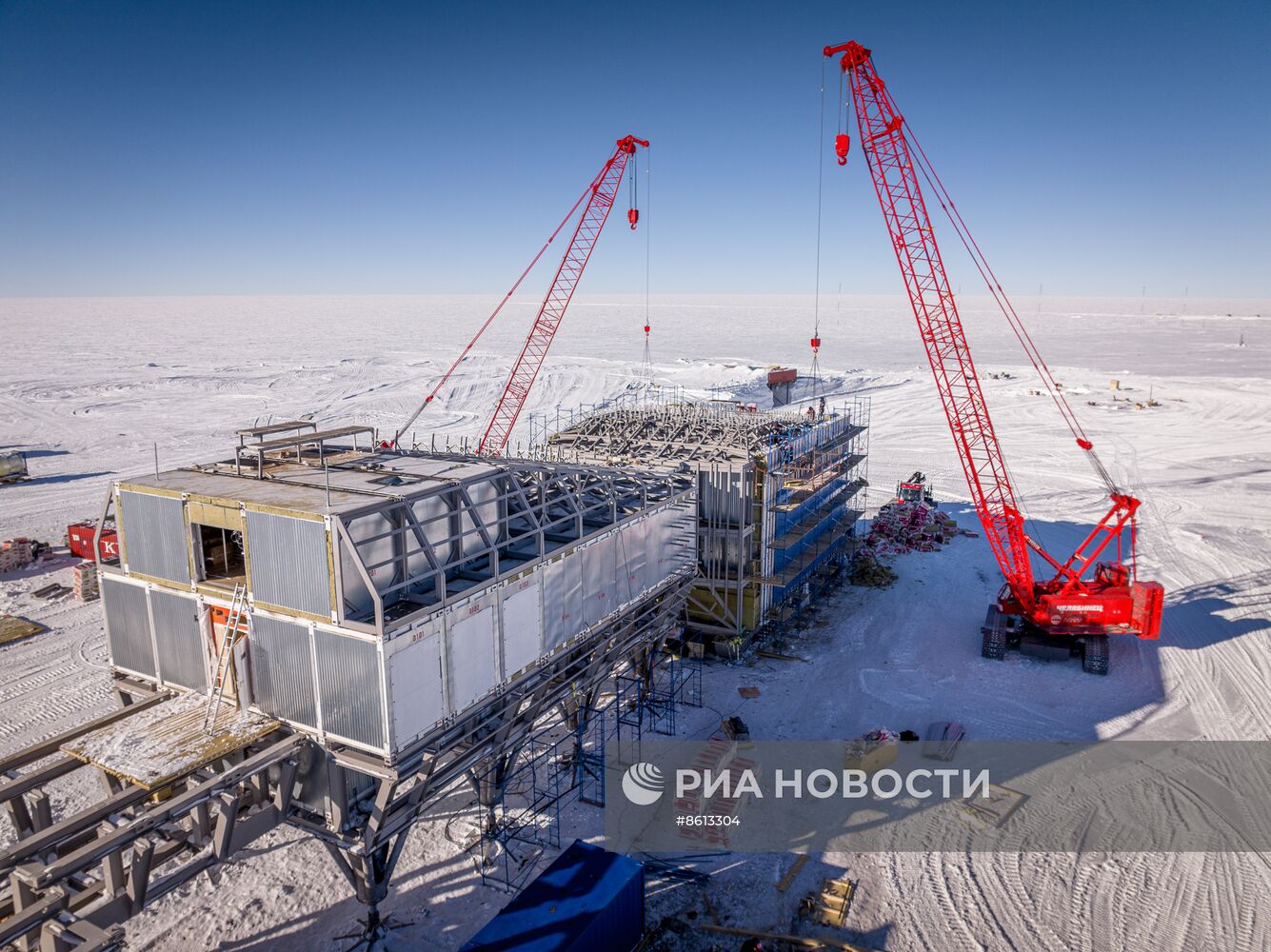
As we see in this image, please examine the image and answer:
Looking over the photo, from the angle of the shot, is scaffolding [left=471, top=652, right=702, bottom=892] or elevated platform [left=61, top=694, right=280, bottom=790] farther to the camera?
scaffolding [left=471, top=652, right=702, bottom=892]

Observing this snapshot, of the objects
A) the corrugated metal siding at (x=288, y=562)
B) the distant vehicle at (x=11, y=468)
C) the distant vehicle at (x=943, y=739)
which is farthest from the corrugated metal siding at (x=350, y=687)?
the distant vehicle at (x=11, y=468)

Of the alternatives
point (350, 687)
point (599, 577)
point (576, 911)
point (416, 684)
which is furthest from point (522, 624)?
point (576, 911)

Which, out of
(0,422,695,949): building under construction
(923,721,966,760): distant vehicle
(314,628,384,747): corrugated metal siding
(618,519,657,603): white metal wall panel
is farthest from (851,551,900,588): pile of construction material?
(314,628,384,747): corrugated metal siding

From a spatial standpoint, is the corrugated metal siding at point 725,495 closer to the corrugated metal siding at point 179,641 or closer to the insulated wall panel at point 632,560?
the insulated wall panel at point 632,560

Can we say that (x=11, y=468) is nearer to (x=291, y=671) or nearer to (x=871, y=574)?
(x=291, y=671)

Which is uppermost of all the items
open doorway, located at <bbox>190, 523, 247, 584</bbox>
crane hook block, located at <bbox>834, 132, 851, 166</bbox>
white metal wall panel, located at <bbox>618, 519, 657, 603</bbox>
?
crane hook block, located at <bbox>834, 132, 851, 166</bbox>

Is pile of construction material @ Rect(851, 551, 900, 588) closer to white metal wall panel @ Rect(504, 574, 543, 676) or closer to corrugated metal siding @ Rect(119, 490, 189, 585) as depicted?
white metal wall panel @ Rect(504, 574, 543, 676)
